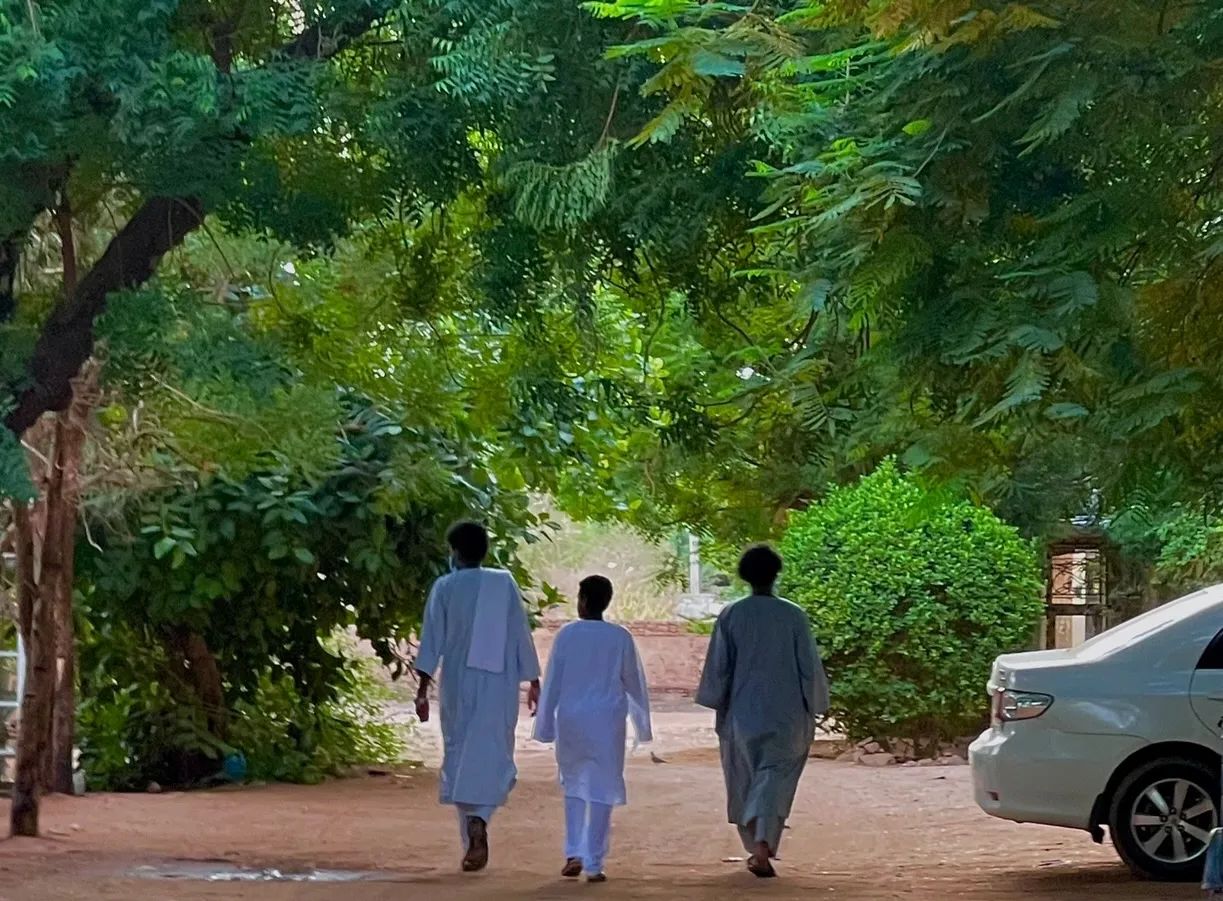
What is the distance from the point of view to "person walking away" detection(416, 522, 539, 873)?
8570 mm

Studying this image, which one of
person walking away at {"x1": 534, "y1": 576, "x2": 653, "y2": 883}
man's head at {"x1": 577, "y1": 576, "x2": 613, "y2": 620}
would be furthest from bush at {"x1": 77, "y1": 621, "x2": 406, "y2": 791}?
man's head at {"x1": 577, "y1": 576, "x2": 613, "y2": 620}

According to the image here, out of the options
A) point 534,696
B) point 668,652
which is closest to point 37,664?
point 534,696

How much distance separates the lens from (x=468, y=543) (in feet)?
29.1

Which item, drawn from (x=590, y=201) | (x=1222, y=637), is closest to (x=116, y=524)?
(x=590, y=201)

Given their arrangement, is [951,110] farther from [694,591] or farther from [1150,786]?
[694,591]

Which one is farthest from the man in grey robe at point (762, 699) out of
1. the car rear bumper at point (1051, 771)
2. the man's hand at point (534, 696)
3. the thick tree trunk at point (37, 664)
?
the thick tree trunk at point (37, 664)

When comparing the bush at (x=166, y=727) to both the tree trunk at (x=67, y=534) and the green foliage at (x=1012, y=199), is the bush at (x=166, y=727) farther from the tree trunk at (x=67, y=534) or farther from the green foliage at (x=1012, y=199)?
the green foliage at (x=1012, y=199)

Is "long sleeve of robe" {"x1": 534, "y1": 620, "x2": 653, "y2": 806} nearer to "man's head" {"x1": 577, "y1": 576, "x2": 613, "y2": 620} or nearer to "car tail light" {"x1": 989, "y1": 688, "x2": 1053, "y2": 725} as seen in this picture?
"man's head" {"x1": 577, "y1": 576, "x2": 613, "y2": 620}

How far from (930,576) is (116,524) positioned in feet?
25.0

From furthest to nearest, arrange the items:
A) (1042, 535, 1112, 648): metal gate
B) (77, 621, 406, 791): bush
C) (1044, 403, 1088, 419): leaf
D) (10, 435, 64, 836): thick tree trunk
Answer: (1042, 535, 1112, 648): metal gate
(77, 621, 406, 791): bush
(10, 435, 64, 836): thick tree trunk
(1044, 403, 1088, 419): leaf

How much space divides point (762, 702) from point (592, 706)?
880 millimetres

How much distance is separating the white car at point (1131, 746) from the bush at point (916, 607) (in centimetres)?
730

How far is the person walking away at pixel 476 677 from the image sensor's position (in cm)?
857

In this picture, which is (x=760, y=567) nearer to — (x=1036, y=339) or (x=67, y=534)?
(x=1036, y=339)
